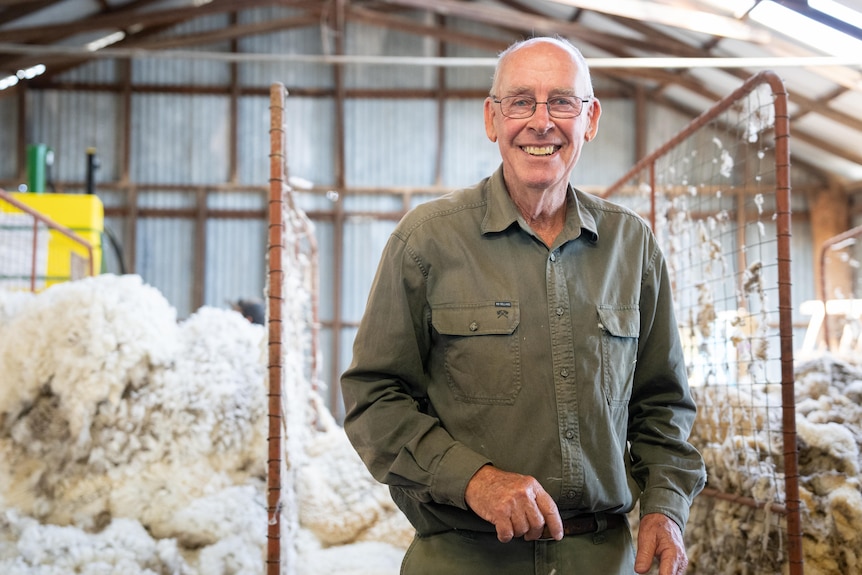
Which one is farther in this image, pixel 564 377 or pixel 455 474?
pixel 564 377

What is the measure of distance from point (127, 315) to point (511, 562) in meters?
2.31

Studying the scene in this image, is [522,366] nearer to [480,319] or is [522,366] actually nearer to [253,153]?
[480,319]

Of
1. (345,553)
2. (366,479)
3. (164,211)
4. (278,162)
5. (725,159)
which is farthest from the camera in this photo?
(164,211)

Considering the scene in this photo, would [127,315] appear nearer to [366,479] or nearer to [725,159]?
[366,479]

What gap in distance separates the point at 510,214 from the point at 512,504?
1.73ft

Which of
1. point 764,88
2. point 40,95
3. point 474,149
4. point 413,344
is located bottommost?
point 413,344

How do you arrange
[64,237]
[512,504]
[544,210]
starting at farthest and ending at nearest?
[64,237] < [544,210] < [512,504]

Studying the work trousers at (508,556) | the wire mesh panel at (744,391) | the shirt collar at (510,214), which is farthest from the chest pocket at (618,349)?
the wire mesh panel at (744,391)

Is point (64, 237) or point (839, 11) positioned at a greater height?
point (839, 11)

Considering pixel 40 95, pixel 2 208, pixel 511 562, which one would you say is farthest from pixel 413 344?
pixel 40 95

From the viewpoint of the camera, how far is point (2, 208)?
16.5 feet

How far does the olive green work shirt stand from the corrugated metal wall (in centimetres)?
889

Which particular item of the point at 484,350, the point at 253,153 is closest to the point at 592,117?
the point at 484,350

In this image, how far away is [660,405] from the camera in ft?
5.12
